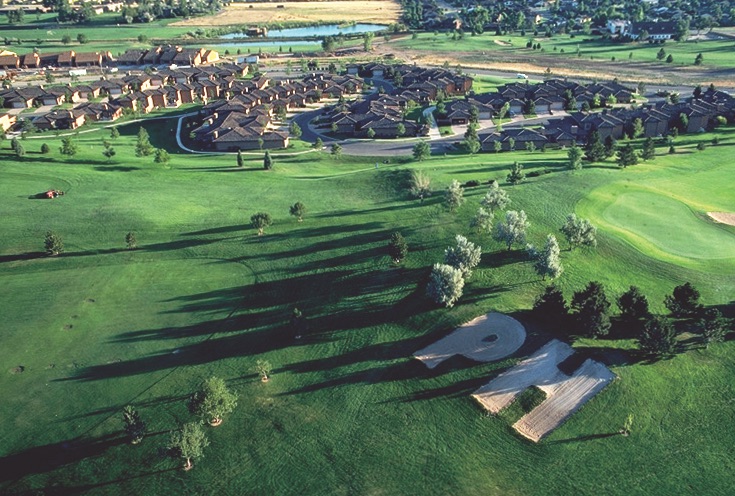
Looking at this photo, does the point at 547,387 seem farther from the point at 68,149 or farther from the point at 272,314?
the point at 68,149

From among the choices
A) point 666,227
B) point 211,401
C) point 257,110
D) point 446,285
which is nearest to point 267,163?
point 257,110

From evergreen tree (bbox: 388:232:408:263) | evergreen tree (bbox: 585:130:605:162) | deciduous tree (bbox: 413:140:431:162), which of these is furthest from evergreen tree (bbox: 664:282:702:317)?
deciduous tree (bbox: 413:140:431:162)

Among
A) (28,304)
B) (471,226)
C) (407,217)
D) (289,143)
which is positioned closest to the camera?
(28,304)

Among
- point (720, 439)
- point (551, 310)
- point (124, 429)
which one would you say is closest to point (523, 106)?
point (551, 310)

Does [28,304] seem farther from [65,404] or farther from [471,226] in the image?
[471,226]

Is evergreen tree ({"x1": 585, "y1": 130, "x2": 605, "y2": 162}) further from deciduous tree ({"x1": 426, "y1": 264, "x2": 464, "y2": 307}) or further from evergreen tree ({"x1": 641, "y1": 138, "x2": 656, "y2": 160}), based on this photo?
deciduous tree ({"x1": 426, "y1": 264, "x2": 464, "y2": 307})
